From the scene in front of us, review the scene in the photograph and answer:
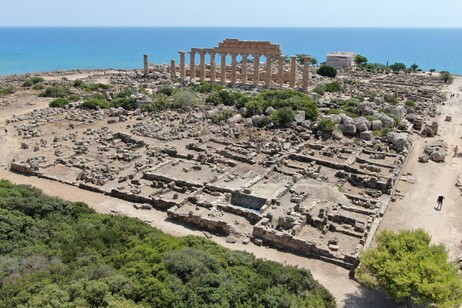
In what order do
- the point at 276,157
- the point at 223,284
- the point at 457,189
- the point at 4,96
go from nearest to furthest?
the point at 223,284
the point at 457,189
the point at 276,157
the point at 4,96

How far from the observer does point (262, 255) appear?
55.4 feet

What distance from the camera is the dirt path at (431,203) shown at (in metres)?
19.3

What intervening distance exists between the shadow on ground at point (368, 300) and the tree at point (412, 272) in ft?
2.71

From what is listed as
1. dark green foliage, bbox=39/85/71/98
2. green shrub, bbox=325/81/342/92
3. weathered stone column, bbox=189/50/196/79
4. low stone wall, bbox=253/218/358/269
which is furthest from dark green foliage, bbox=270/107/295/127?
weathered stone column, bbox=189/50/196/79

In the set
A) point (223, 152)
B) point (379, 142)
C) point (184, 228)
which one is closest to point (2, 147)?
point (223, 152)

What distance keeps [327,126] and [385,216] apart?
1294 cm

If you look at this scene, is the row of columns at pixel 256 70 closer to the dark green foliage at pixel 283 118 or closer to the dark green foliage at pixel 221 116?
the dark green foliage at pixel 221 116

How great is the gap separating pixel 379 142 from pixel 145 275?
76.0ft

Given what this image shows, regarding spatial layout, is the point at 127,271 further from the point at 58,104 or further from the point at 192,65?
the point at 192,65

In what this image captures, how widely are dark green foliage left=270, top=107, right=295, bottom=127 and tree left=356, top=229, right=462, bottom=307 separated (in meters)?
21.0

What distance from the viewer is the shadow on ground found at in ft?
45.7

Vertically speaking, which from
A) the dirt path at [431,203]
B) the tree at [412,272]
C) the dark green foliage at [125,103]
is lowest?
the dirt path at [431,203]

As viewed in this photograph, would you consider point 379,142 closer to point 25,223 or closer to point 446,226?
point 446,226

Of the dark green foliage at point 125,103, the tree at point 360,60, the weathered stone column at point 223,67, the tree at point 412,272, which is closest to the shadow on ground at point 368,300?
the tree at point 412,272
